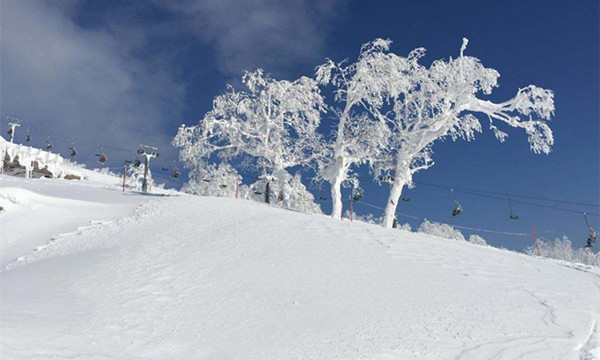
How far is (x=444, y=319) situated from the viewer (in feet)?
24.9

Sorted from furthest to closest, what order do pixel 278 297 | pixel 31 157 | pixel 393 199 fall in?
pixel 31 157 → pixel 393 199 → pixel 278 297

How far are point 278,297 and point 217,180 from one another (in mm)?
27599

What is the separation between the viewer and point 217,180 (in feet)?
116

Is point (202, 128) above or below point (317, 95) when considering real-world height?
below

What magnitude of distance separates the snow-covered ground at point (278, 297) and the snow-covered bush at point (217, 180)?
1695cm

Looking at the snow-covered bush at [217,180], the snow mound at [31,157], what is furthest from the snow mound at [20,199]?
the snow mound at [31,157]

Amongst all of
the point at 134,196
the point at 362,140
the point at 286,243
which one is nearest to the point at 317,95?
the point at 362,140

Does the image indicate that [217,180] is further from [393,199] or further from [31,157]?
[31,157]

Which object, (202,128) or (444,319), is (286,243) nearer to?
(444,319)

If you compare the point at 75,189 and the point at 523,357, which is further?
the point at 75,189

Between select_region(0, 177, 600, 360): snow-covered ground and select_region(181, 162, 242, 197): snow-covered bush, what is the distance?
16945mm

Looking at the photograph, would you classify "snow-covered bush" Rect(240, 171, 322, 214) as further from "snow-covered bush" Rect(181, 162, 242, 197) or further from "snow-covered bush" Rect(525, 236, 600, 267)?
"snow-covered bush" Rect(525, 236, 600, 267)

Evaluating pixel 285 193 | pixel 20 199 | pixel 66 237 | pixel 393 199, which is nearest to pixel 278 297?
pixel 66 237

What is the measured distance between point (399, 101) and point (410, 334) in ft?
67.7
